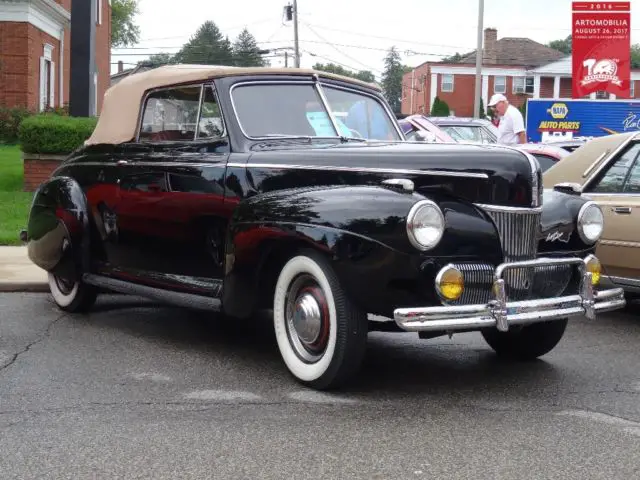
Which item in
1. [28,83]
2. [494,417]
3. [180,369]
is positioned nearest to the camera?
[494,417]

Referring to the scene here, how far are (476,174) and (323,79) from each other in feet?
6.00

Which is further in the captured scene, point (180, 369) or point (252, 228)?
point (180, 369)

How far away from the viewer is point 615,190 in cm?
743

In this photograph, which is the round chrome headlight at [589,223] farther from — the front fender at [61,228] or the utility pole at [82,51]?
the utility pole at [82,51]

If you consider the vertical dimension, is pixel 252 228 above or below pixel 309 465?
above

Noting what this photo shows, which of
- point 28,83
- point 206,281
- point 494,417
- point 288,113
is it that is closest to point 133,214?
point 206,281

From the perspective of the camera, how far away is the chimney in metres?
70.4

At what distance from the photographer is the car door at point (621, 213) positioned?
710 centimetres

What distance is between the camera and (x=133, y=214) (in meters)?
6.44

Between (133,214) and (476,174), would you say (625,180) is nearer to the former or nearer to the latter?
(476,174)

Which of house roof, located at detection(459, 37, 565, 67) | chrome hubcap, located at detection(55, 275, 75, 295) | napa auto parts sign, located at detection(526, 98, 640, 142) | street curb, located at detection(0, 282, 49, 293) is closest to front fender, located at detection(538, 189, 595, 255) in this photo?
chrome hubcap, located at detection(55, 275, 75, 295)

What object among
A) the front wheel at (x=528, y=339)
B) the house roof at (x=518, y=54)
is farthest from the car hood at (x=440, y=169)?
the house roof at (x=518, y=54)

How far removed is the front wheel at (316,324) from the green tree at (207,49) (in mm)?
89579

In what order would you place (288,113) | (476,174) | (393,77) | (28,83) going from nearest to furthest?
(476,174), (288,113), (28,83), (393,77)
